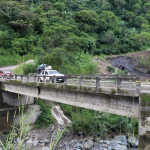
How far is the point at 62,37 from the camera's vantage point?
1070 inches

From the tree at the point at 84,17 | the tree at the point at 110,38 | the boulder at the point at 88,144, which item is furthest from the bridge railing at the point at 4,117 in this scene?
the tree at the point at 110,38

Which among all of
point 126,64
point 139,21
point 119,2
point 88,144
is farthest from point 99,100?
point 119,2

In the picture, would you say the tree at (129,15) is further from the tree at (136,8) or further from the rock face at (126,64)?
the rock face at (126,64)

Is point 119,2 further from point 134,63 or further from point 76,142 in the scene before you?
point 76,142

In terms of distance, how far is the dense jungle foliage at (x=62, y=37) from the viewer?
89.7ft

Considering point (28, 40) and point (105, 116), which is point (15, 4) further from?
point (105, 116)

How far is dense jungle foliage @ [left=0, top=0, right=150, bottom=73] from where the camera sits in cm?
2733

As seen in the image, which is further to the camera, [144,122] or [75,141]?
[75,141]

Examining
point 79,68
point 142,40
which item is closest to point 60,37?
point 79,68

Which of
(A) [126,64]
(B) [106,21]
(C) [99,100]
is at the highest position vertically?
(B) [106,21]

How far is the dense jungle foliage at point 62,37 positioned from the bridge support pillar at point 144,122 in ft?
68.4

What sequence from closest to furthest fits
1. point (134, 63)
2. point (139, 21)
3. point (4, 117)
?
point (4, 117)
point (134, 63)
point (139, 21)

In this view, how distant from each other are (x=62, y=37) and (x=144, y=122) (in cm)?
2334

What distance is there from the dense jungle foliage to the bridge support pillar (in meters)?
20.8
